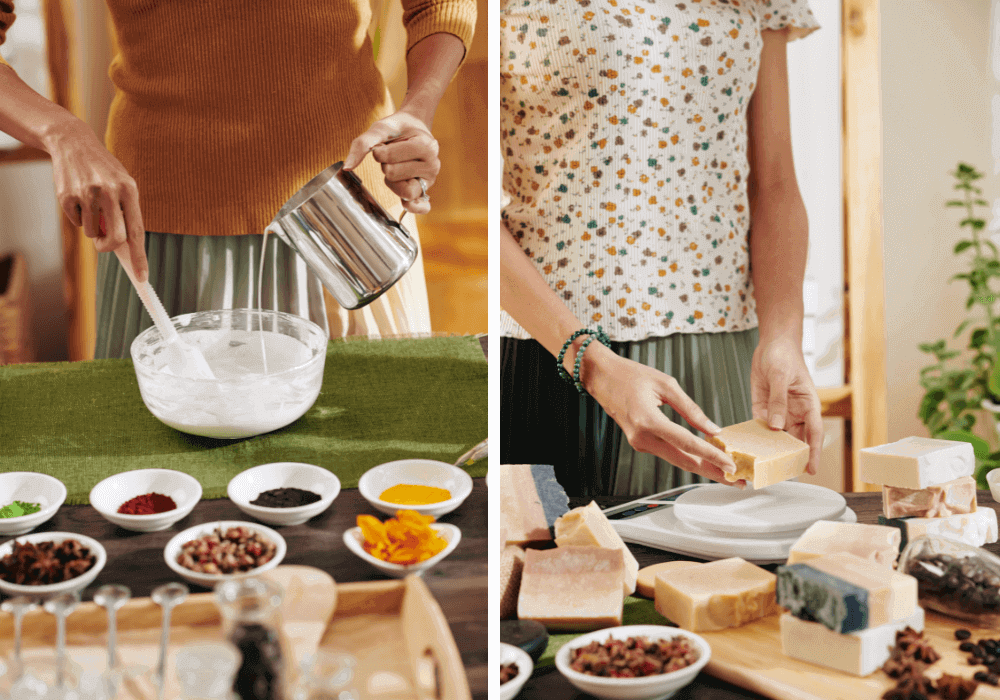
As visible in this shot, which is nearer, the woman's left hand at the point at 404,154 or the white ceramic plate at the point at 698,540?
the woman's left hand at the point at 404,154

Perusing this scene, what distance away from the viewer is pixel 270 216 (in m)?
0.55

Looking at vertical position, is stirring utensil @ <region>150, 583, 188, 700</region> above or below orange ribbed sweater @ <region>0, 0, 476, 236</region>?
below

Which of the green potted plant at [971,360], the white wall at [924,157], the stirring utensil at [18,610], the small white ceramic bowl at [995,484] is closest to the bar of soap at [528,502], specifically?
the stirring utensil at [18,610]

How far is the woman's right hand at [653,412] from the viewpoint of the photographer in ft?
2.45

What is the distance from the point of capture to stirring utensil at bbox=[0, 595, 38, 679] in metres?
0.46

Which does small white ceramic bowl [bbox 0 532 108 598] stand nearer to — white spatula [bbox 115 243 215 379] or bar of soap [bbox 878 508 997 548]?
white spatula [bbox 115 243 215 379]

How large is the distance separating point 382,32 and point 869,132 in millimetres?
1282

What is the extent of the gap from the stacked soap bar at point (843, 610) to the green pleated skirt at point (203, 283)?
1.32ft

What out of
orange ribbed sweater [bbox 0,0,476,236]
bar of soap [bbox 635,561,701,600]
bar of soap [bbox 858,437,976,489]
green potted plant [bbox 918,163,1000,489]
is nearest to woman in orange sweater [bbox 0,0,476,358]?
orange ribbed sweater [bbox 0,0,476,236]

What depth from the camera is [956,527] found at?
2.31 ft

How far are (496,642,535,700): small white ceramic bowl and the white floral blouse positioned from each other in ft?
1.44

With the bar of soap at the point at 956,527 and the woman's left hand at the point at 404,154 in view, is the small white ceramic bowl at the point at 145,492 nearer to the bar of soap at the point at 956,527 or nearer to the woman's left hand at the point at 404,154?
the woman's left hand at the point at 404,154

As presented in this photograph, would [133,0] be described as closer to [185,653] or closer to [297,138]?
[297,138]

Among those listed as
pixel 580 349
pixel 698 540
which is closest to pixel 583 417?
pixel 580 349
